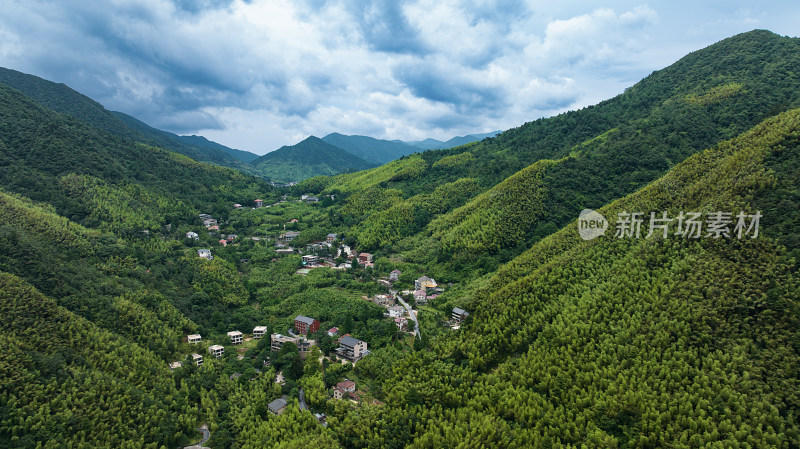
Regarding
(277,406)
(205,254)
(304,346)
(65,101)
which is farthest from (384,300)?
(65,101)

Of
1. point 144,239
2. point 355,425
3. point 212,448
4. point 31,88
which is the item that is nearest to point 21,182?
point 144,239

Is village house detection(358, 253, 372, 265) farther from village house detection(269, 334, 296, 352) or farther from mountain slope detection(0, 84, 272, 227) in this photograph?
mountain slope detection(0, 84, 272, 227)

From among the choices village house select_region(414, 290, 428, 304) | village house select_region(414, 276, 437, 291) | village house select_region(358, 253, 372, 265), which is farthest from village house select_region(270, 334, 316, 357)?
village house select_region(358, 253, 372, 265)

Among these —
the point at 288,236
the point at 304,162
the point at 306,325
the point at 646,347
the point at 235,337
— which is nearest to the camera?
the point at 646,347

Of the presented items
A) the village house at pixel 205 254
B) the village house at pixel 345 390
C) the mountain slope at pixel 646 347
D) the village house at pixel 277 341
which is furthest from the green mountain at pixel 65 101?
the mountain slope at pixel 646 347

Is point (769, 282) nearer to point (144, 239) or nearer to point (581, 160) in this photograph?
point (581, 160)

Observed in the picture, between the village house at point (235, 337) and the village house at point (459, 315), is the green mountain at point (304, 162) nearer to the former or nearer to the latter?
the village house at point (235, 337)

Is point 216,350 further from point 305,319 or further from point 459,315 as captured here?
point 459,315
